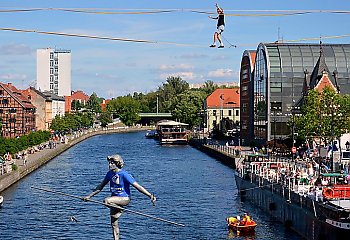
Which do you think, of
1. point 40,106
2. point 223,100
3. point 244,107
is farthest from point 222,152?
point 40,106

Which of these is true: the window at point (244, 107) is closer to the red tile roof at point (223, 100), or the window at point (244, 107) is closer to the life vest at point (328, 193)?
the red tile roof at point (223, 100)

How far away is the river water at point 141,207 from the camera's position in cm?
3670

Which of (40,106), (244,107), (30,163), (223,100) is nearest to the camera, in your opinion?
(30,163)

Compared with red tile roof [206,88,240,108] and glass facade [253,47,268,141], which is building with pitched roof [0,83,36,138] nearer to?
red tile roof [206,88,240,108]

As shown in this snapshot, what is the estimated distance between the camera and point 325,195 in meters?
31.1

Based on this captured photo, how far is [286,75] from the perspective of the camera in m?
90.4

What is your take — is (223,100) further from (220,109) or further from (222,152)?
(222,152)

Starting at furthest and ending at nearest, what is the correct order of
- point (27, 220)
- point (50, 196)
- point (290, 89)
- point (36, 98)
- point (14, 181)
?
point (36, 98), point (290, 89), point (14, 181), point (50, 196), point (27, 220)

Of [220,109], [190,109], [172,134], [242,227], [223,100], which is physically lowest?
[242,227]

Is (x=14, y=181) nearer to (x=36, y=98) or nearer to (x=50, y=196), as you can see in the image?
(x=50, y=196)

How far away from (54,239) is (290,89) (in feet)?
197

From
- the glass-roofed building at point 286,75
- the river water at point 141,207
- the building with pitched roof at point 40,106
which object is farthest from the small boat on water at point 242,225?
the building with pitched roof at point 40,106

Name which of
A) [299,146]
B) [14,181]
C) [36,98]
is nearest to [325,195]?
[14,181]

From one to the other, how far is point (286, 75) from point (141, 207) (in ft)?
163
